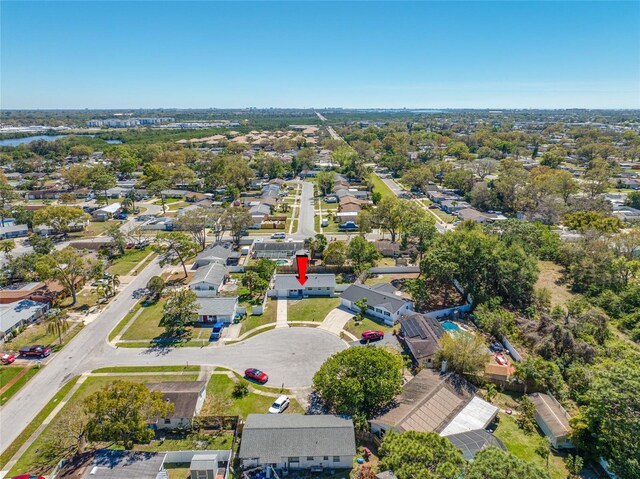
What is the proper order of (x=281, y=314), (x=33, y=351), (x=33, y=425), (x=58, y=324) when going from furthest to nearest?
(x=281, y=314) < (x=58, y=324) < (x=33, y=351) < (x=33, y=425)

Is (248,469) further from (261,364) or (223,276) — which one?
(223,276)

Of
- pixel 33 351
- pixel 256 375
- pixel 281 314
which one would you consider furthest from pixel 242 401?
pixel 33 351

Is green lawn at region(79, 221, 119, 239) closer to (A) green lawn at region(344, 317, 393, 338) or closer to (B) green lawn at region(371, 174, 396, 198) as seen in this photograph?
(A) green lawn at region(344, 317, 393, 338)

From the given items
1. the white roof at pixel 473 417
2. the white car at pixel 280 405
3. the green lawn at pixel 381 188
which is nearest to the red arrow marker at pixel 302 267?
the white car at pixel 280 405

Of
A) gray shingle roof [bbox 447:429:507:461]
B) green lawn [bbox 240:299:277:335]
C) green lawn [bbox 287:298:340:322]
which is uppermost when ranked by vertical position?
gray shingle roof [bbox 447:429:507:461]

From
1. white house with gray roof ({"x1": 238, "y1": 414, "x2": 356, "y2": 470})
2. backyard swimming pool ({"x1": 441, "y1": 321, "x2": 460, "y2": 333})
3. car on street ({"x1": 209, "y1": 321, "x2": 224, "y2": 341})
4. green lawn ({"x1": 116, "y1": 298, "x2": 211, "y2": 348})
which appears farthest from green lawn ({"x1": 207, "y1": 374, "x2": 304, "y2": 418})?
backyard swimming pool ({"x1": 441, "y1": 321, "x2": 460, "y2": 333})

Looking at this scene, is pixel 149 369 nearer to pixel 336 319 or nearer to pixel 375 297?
pixel 336 319
